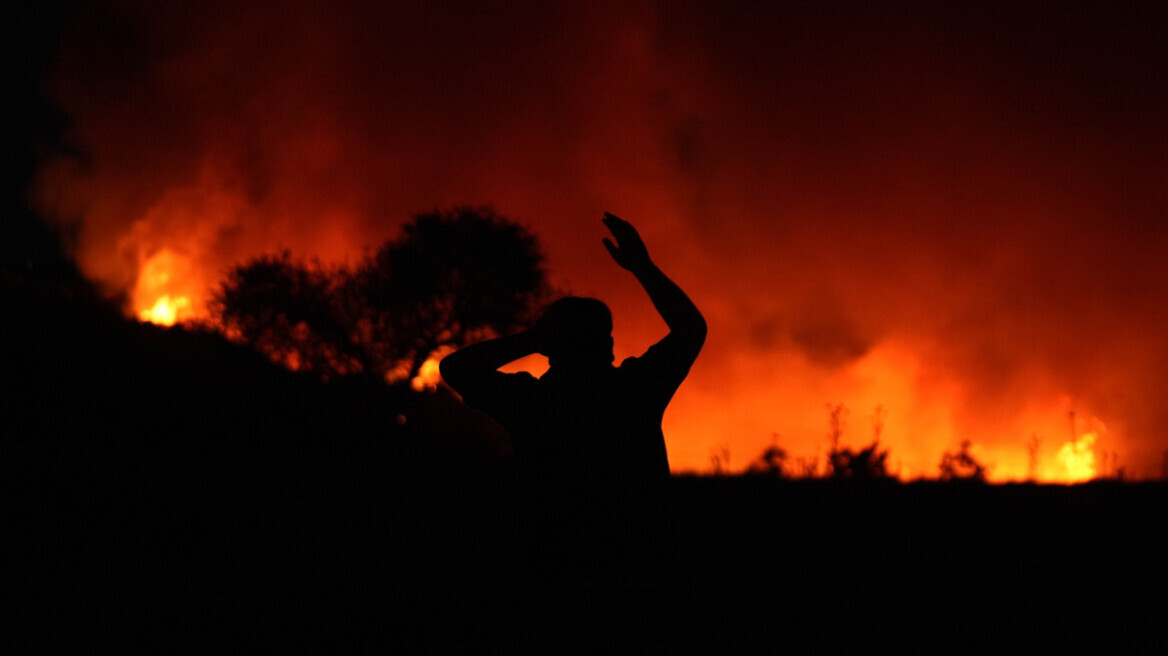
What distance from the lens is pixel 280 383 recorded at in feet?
90.9

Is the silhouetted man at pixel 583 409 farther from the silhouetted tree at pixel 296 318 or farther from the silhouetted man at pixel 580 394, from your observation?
the silhouetted tree at pixel 296 318

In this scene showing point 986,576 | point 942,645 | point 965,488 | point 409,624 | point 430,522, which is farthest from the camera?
point 965,488

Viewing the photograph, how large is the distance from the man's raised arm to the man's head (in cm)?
26

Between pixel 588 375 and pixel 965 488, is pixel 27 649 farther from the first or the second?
pixel 965 488

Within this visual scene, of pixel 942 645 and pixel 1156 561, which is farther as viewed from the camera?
pixel 1156 561

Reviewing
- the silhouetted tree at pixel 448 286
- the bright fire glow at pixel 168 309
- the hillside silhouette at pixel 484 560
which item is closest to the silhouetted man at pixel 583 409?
the hillside silhouette at pixel 484 560

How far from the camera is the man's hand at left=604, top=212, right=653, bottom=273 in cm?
290

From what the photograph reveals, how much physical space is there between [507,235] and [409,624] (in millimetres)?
24966

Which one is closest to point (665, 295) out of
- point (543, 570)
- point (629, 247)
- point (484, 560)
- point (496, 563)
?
point (629, 247)

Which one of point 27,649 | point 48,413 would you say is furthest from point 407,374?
point 27,649

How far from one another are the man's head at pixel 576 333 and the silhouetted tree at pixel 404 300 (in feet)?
90.0

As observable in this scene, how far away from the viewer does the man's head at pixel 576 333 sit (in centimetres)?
257

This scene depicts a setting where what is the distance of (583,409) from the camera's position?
2549mm

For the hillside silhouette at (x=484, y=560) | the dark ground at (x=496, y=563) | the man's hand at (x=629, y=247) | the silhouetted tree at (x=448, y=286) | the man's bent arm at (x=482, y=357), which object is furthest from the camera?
the silhouetted tree at (x=448, y=286)
